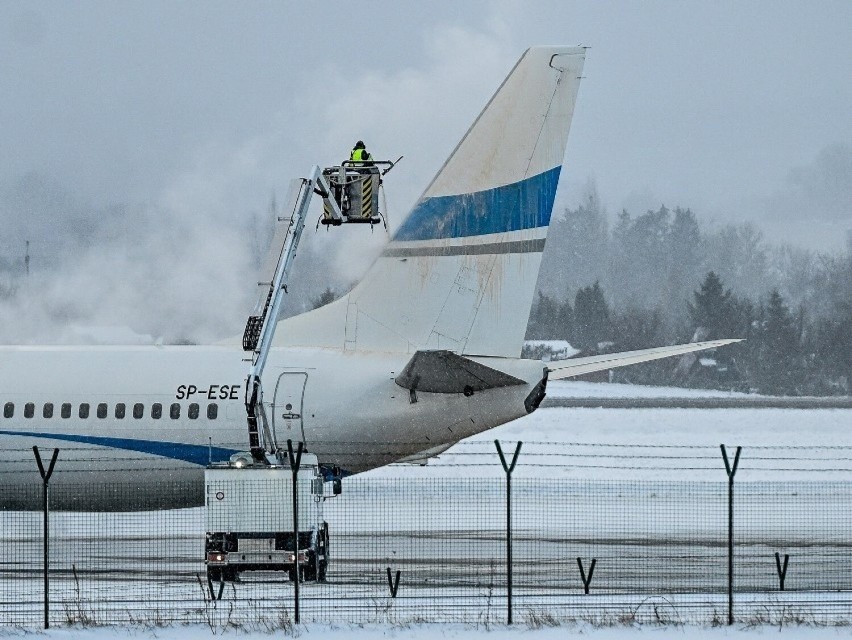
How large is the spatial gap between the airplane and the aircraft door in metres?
0.03

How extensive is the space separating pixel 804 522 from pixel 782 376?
2737 inches

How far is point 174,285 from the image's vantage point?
7475 centimetres

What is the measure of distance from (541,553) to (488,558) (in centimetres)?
127

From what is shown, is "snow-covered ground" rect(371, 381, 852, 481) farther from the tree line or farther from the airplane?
the tree line

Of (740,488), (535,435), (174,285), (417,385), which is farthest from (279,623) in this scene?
(174,285)

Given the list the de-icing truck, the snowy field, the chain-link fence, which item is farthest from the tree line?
the de-icing truck

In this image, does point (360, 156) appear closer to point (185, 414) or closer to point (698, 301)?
point (185, 414)

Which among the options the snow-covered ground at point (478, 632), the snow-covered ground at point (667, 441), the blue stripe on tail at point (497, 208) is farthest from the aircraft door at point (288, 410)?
the snow-covered ground at point (667, 441)

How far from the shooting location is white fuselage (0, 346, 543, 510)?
91.8 ft

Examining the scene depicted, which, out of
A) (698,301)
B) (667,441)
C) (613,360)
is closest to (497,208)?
(613,360)

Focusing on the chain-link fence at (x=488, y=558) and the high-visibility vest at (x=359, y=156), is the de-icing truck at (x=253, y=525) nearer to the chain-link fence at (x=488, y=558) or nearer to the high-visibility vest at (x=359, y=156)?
the chain-link fence at (x=488, y=558)

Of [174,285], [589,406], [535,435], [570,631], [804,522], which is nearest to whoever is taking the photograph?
[570,631]

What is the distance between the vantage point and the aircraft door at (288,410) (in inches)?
1112

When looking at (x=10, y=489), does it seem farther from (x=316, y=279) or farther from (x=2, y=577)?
(x=316, y=279)
